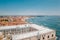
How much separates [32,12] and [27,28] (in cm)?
87

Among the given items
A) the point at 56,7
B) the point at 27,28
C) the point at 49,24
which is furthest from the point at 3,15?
the point at 49,24

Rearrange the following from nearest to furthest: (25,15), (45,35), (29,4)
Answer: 1. (45,35)
2. (29,4)
3. (25,15)

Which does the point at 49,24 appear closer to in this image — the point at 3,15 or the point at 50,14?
the point at 50,14

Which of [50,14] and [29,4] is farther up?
[29,4]

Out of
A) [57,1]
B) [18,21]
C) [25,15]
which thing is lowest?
[18,21]

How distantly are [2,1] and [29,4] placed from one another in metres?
1.11

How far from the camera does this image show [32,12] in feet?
13.1

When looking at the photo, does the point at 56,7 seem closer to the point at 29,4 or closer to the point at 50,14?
the point at 50,14

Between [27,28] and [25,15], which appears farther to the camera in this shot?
[27,28]

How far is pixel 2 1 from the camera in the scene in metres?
3.99

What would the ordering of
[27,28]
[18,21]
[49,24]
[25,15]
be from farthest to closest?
[49,24]
[18,21]
[27,28]
[25,15]

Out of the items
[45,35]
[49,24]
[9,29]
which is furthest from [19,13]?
[49,24]

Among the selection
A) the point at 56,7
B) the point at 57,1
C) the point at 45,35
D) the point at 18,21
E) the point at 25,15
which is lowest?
the point at 45,35

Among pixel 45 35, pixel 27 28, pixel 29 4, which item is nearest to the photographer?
pixel 45 35
